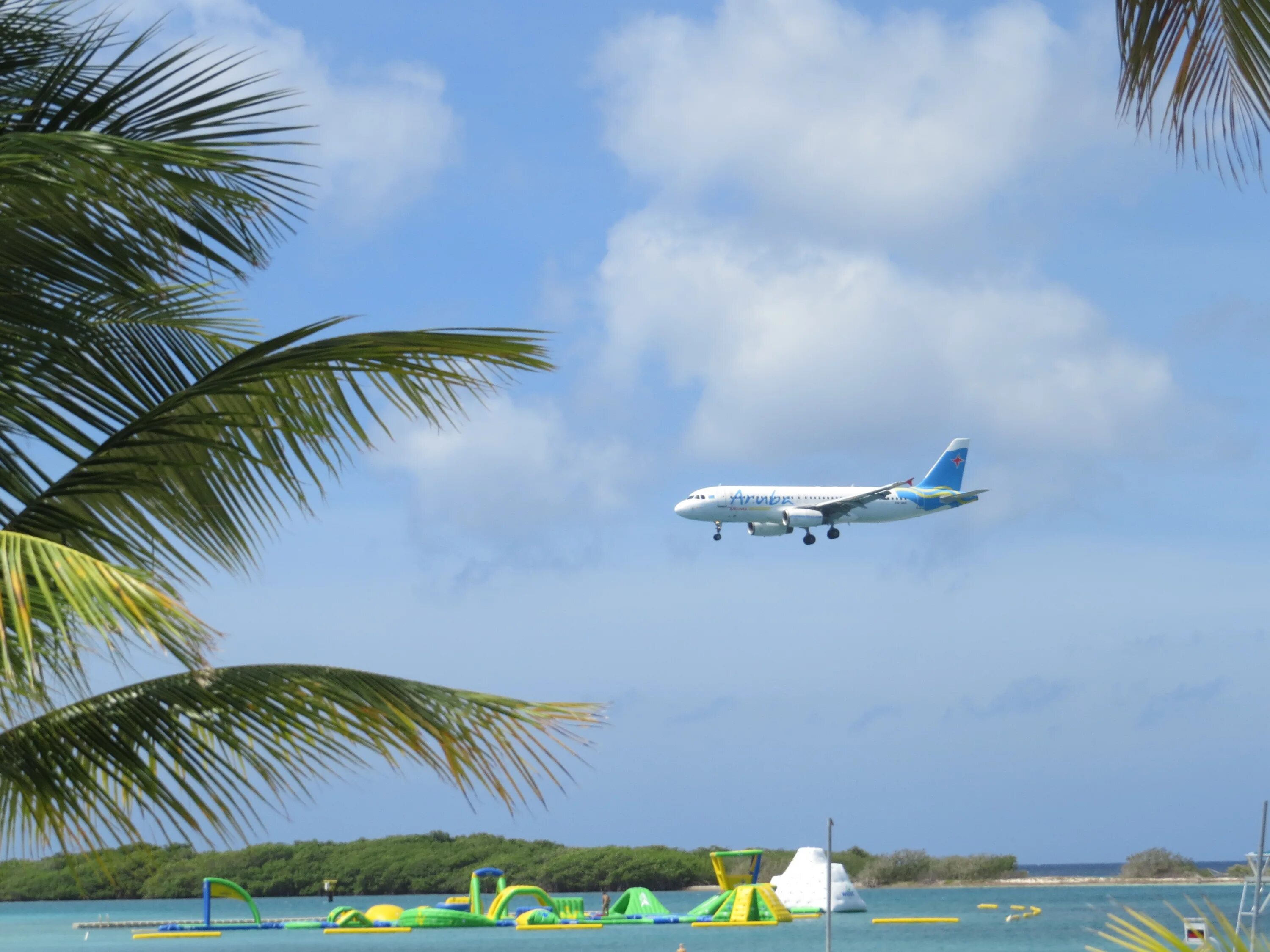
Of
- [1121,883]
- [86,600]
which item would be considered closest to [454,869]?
[1121,883]

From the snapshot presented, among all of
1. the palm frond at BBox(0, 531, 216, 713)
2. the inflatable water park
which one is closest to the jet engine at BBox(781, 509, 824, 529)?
the inflatable water park

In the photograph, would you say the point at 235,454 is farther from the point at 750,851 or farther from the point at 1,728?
the point at 750,851

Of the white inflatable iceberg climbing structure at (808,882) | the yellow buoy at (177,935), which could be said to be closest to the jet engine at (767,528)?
the white inflatable iceberg climbing structure at (808,882)

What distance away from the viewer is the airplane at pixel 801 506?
53.9m

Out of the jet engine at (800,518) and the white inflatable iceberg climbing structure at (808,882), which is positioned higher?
the jet engine at (800,518)

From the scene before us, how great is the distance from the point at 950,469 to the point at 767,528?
20.1 m

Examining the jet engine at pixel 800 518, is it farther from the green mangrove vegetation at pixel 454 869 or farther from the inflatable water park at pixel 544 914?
the green mangrove vegetation at pixel 454 869

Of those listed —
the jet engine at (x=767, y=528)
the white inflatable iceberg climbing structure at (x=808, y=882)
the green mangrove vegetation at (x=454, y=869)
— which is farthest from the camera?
the green mangrove vegetation at (x=454, y=869)

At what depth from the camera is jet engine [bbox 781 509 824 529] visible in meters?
53.3

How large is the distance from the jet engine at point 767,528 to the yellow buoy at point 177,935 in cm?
2417

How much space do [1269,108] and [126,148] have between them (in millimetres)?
3000

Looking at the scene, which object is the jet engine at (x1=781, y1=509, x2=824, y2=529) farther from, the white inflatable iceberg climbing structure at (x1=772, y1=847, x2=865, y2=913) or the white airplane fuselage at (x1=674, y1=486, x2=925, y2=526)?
the white inflatable iceberg climbing structure at (x1=772, y1=847, x2=865, y2=913)

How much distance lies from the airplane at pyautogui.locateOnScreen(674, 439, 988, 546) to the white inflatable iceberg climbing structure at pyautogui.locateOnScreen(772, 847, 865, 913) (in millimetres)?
13762

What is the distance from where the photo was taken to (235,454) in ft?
15.3
